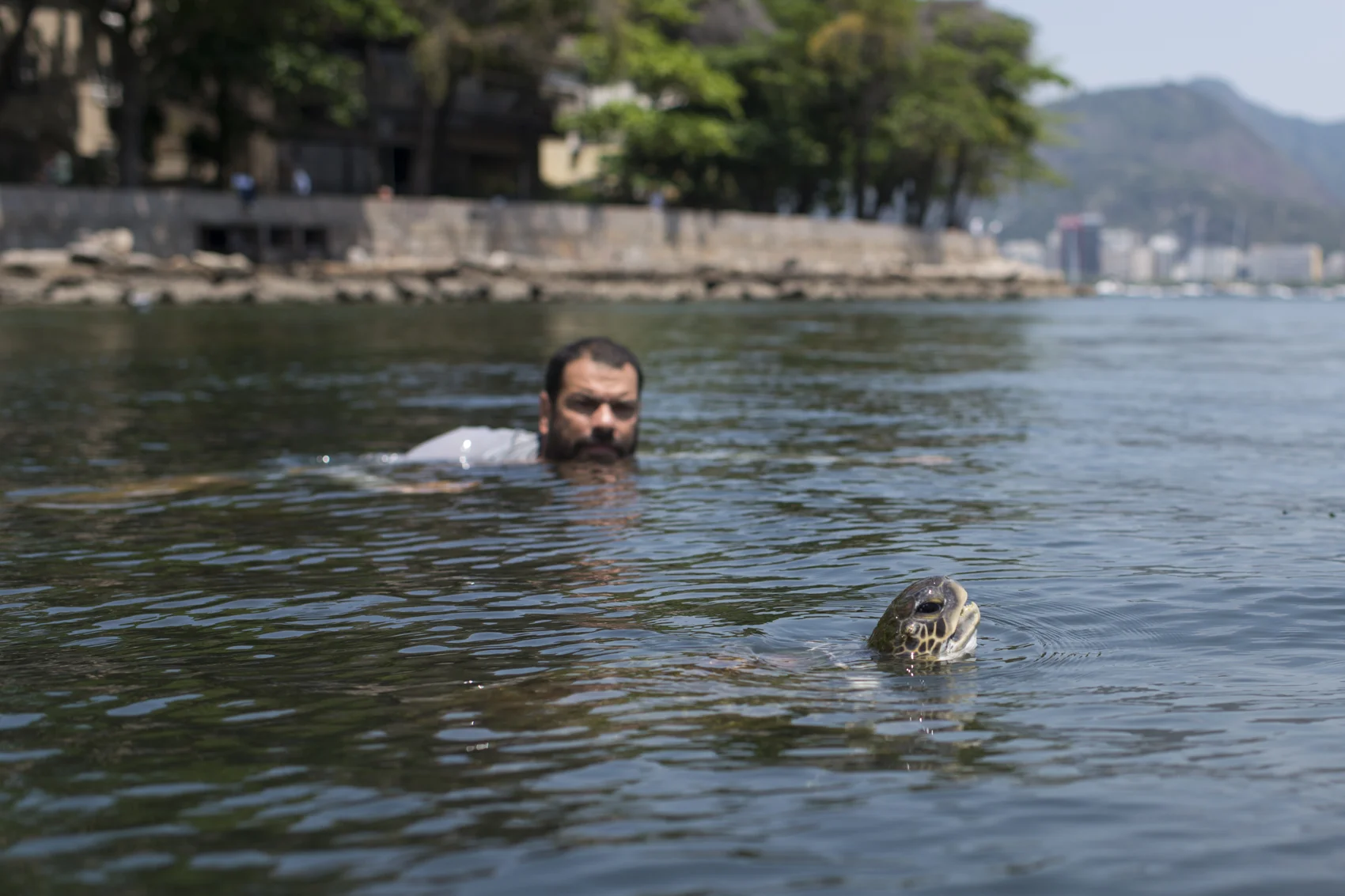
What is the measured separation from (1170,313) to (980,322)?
77.7ft

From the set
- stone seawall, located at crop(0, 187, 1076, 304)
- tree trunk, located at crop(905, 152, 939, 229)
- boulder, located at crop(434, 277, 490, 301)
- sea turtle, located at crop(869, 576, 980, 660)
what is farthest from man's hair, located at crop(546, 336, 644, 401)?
tree trunk, located at crop(905, 152, 939, 229)

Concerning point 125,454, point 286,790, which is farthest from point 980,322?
point 286,790

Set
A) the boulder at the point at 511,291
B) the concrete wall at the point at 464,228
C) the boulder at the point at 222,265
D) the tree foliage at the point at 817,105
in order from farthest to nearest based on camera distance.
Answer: the tree foliage at the point at 817,105, the boulder at the point at 511,291, the concrete wall at the point at 464,228, the boulder at the point at 222,265

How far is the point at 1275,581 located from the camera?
8.05 metres

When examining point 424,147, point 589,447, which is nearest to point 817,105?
point 424,147

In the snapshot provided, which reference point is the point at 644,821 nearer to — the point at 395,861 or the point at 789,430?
the point at 395,861

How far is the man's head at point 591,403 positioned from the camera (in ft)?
35.5

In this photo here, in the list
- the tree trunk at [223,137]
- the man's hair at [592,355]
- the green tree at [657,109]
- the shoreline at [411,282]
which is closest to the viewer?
the man's hair at [592,355]

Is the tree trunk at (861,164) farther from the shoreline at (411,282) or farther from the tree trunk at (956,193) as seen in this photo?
the tree trunk at (956,193)

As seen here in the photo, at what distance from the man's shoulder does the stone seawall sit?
3345cm

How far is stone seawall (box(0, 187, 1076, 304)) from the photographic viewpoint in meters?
47.5

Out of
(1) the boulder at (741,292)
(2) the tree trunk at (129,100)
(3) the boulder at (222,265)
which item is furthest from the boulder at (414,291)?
(1) the boulder at (741,292)

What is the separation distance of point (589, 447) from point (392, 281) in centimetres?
4028

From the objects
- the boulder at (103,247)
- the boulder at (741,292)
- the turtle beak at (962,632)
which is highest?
the boulder at (103,247)
